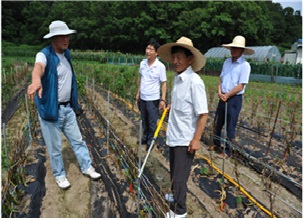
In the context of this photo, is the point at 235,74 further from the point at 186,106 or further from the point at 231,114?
the point at 186,106

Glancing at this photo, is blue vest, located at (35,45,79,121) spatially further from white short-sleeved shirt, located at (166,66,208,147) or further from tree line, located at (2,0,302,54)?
tree line, located at (2,0,302,54)

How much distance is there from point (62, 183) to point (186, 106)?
1.51m

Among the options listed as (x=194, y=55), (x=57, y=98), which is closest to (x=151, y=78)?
(x=57, y=98)

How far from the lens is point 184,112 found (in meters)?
1.83

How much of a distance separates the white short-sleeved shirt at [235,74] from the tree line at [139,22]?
27193 mm

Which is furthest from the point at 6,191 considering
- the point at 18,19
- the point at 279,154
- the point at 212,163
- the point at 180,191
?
the point at 18,19

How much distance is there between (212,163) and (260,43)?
3170 centimetres

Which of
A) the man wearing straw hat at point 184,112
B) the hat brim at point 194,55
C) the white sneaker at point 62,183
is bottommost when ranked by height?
the white sneaker at point 62,183

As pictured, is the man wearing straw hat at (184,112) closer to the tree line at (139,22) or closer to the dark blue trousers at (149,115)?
the dark blue trousers at (149,115)

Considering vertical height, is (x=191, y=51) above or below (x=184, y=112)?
above

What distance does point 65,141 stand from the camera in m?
3.83

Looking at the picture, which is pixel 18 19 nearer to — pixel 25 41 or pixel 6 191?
pixel 25 41

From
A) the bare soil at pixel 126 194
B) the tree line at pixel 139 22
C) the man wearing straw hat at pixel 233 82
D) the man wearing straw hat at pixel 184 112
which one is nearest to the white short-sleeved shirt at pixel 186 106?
the man wearing straw hat at pixel 184 112

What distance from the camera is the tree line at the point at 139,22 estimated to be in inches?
1128
